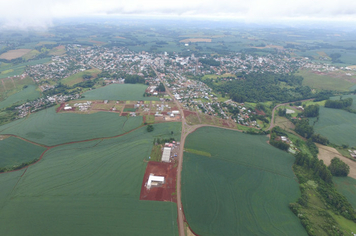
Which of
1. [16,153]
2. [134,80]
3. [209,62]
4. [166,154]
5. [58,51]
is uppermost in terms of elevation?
[209,62]

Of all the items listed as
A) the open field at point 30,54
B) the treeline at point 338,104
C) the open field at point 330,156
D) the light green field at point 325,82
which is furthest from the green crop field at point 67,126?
the open field at point 30,54

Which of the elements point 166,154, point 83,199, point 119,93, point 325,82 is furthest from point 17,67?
point 325,82

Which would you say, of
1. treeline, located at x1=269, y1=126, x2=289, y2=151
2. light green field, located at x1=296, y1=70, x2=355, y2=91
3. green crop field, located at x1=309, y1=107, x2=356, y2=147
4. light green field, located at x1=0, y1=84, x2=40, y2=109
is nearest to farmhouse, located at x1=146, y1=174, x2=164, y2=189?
treeline, located at x1=269, y1=126, x2=289, y2=151

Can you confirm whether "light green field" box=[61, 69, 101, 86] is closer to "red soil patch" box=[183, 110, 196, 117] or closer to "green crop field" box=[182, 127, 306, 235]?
"red soil patch" box=[183, 110, 196, 117]

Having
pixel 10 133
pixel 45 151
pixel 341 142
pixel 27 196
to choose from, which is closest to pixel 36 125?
pixel 10 133

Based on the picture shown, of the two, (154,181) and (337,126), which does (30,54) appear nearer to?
(154,181)
